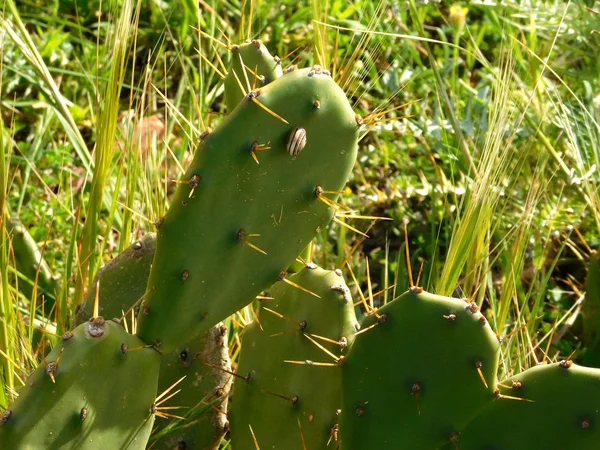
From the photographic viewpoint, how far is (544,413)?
4.39ft

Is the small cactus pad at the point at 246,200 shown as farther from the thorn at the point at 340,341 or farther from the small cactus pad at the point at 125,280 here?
the small cactus pad at the point at 125,280

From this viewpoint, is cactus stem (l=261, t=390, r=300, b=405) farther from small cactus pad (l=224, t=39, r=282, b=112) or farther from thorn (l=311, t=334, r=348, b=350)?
small cactus pad (l=224, t=39, r=282, b=112)

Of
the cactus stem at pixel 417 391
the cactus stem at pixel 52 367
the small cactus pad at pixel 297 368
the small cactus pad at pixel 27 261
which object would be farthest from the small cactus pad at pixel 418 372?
the small cactus pad at pixel 27 261

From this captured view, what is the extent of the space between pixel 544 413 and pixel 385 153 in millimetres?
1417

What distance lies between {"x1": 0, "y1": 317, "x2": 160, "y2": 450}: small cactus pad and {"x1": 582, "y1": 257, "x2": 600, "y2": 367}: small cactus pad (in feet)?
3.51

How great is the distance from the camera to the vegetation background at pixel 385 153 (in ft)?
5.76

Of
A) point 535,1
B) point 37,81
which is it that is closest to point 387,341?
point 535,1

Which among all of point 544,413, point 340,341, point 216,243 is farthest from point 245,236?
point 544,413

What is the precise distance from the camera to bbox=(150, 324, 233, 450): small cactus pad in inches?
60.7

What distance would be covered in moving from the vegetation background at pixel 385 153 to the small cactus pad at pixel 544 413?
0.78ft

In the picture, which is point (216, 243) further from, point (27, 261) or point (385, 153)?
point (385, 153)

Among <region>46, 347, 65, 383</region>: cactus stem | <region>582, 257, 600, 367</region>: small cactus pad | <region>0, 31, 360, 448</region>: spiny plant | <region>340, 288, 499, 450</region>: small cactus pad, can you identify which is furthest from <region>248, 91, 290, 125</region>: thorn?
<region>582, 257, 600, 367</region>: small cactus pad

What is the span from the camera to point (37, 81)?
2.57 m

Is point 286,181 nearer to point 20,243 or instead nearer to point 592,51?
point 20,243
